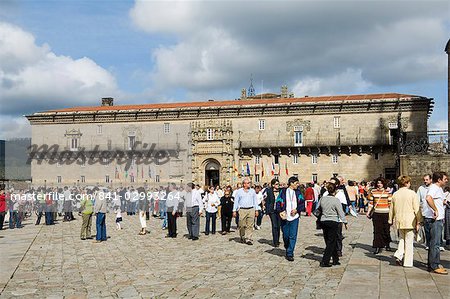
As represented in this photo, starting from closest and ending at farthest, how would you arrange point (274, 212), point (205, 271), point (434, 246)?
point (434, 246) → point (205, 271) → point (274, 212)

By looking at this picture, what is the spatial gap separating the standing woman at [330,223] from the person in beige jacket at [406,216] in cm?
96

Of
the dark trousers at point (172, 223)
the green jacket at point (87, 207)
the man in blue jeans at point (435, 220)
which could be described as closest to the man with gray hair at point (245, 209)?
the dark trousers at point (172, 223)

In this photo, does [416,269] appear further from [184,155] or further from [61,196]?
[184,155]

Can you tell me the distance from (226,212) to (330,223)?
7048 mm

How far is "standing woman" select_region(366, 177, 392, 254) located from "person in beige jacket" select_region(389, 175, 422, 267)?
4.61 ft

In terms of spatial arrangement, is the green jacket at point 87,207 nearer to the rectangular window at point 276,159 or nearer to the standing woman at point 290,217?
the standing woman at point 290,217

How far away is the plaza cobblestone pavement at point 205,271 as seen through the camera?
24.6 ft

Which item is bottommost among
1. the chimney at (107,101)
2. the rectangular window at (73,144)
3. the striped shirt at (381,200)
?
the striped shirt at (381,200)

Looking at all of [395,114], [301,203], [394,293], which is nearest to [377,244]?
[301,203]

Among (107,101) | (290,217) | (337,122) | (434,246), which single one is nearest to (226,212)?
(290,217)

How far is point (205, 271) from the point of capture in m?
9.13

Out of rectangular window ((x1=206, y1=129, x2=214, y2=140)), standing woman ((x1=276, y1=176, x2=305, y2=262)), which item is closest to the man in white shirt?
standing woman ((x1=276, y1=176, x2=305, y2=262))

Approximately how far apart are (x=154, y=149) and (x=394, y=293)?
4234 centimetres

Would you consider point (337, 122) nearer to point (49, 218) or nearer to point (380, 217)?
point (49, 218)
